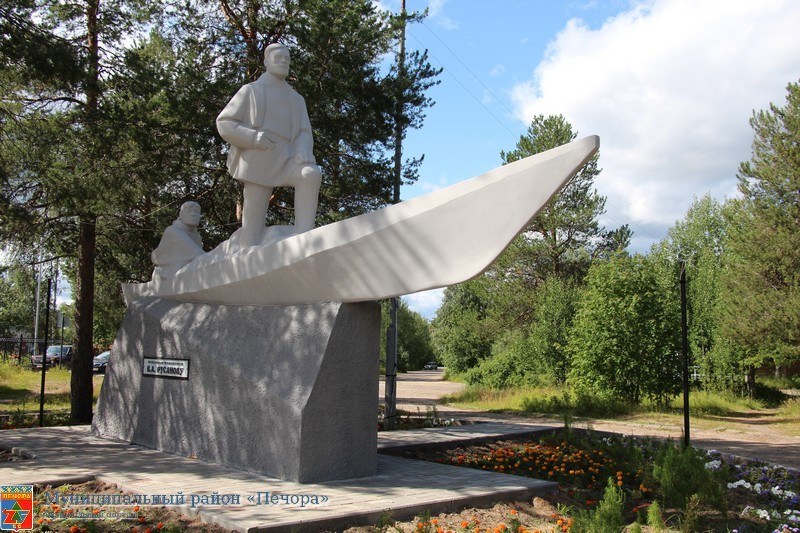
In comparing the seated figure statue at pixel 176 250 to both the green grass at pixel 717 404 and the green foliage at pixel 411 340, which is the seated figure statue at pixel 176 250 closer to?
the green grass at pixel 717 404

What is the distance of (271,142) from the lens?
23.1 ft

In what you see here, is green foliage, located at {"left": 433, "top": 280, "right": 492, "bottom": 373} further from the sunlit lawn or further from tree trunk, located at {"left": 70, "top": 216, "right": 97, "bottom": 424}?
tree trunk, located at {"left": 70, "top": 216, "right": 97, "bottom": 424}

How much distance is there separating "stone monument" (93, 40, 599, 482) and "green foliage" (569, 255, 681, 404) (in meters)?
10.8

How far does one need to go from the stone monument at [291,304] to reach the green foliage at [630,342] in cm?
1078

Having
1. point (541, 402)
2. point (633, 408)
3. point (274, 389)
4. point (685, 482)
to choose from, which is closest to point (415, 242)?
point (274, 389)

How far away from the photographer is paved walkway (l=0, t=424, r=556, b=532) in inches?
179

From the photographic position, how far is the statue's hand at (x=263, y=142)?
22.8 ft

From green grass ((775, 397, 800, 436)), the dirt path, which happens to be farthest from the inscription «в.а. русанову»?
green grass ((775, 397, 800, 436))

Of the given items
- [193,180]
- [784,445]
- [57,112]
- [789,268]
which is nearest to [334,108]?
[193,180]

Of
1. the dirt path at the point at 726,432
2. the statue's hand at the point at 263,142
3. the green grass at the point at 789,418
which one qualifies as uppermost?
the statue's hand at the point at 263,142

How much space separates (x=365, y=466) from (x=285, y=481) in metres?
0.76

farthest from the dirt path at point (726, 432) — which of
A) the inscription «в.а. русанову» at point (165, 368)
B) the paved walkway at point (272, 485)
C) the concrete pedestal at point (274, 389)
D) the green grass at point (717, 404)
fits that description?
the inscription «в.а. русанову» at point (165, 368)

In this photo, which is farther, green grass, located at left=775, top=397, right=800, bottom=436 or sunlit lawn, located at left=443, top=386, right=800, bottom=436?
sunlit lawn, located at left=443, top=386, right=800, bottom=436

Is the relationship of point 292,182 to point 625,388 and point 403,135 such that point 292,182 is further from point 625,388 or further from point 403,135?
point 625,388
